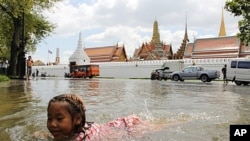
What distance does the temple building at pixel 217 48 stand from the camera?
47.9 meters

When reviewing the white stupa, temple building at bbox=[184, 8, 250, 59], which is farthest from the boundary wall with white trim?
temple building at bbox=[184, 8, 250, 59]

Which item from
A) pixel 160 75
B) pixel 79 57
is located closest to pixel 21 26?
pixel 160 75

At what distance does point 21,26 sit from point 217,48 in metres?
30.5

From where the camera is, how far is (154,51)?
61.1 metres

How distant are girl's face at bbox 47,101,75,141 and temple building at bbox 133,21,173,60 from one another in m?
55.9

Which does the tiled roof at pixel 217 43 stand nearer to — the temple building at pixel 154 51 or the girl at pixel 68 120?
the temple building at pixel 154 51

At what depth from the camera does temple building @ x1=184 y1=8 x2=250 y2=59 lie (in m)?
47.9

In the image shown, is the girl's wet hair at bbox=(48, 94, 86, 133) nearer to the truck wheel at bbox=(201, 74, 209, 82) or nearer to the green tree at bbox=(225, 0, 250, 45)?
the green tree at bbox=(225, 0, 250, 45)

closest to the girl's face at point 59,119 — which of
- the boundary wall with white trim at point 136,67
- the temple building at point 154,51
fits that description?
the boundary wall with white trim at point 136,67

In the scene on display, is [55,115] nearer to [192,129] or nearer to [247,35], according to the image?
[192,129]

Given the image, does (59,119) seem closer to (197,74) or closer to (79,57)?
(197,74)

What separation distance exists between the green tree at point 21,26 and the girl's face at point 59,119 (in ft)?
60.2

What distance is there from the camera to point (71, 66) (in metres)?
60.8

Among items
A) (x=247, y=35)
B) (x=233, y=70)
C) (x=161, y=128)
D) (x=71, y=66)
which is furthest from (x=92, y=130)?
(x=71, y=66)
